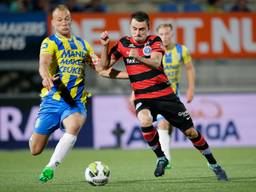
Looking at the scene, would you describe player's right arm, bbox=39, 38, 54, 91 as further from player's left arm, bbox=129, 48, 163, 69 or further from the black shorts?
the black shorts

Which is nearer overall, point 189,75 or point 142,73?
point 142,73

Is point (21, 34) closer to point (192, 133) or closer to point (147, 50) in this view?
point (147, 50)

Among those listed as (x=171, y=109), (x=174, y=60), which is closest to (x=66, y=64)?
(x=171, y=109)

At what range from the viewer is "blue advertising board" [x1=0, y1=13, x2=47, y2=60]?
57.3ft

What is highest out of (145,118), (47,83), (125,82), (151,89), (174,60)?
(47,83)

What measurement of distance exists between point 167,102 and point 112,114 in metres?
7.84

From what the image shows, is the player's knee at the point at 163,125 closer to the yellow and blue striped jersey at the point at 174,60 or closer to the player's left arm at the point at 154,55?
the yellow and blue striped jersey at the point at 174,60

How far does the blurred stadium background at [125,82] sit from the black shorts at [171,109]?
24.8 feet

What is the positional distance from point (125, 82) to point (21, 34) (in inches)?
111

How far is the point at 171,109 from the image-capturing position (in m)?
9.46

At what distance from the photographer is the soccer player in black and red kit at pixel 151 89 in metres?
9.39

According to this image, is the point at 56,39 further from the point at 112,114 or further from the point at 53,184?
the point at 112,114

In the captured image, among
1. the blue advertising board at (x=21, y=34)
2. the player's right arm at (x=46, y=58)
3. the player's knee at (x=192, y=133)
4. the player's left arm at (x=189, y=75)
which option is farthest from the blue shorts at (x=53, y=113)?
the blue advertising board at (x=21, y=34)

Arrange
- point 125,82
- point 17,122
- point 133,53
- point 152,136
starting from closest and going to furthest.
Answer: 1. point 133,53
2. point 152,136
3. point 17,122
4. point 125,82
